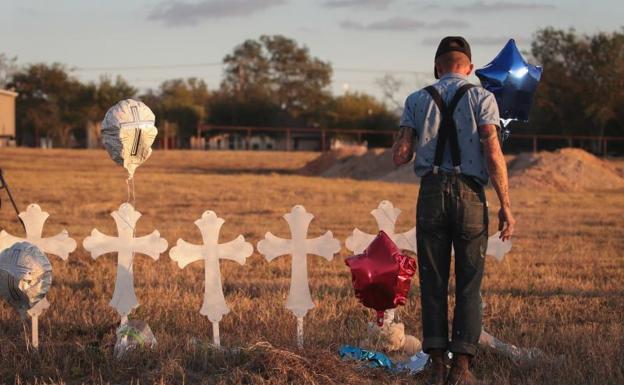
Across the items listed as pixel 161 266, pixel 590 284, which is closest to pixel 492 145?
pixel 590 284

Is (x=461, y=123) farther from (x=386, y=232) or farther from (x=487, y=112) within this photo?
(x=386, y=232)

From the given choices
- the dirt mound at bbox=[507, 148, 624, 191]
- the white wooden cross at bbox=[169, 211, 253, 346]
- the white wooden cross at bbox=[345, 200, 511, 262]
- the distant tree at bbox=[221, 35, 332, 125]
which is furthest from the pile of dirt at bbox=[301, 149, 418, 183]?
the distant tree at bbox=[221, 35, 332, 125]

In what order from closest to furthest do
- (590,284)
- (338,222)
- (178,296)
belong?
(178,296) → (590,284) → (338,222)

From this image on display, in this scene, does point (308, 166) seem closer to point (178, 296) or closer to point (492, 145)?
point (178, 296)

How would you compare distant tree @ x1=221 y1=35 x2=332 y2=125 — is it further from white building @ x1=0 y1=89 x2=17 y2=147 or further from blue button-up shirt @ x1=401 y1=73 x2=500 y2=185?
blue button-up shirt @ x1=401 y1=73 x2=500 y2=185

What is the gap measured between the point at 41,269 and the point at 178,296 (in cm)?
212

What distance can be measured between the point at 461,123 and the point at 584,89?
5808 centimetres

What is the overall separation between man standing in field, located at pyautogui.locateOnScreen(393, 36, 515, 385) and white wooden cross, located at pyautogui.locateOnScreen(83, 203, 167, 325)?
83.6 inches

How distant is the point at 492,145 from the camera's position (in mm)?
5461

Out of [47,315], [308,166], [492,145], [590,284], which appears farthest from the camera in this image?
[308,166]

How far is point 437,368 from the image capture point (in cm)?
568

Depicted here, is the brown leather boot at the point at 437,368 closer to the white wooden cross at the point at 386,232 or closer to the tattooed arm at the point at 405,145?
the tattooed arm at the point at 405,145

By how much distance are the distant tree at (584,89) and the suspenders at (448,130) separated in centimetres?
5550

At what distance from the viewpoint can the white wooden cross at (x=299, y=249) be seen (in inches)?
263
